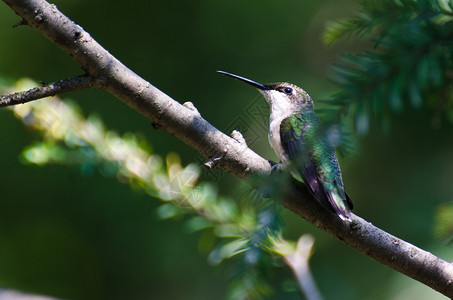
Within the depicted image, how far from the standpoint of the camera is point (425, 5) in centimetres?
108

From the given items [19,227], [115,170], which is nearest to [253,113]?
[115,170]

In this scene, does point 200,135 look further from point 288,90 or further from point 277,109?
point 288,90

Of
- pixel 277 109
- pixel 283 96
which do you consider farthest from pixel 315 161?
pixel 283 96

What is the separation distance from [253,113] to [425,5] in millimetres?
1067

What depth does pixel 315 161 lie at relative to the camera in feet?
4.40

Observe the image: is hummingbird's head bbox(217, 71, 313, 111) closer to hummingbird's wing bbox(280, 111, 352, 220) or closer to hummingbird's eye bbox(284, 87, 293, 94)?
hummingbird's eye bbox(284, 87, 293, 94)

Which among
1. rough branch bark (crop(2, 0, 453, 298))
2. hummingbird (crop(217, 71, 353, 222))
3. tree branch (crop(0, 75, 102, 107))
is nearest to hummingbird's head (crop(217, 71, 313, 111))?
hummingbird (crop(217, 71, 353, 222))

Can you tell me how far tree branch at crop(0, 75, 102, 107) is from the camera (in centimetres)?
141

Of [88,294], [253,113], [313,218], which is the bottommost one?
[88,294]

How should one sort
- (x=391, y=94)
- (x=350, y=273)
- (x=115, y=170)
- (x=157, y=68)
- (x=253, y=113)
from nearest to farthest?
(x=391, y=94), (x=253, y=113), (x=115, y=170), (x=350, y=273), (x=157, y=68)

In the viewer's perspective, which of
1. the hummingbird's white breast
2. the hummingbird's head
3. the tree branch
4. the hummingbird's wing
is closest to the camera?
the hummingbird's wing

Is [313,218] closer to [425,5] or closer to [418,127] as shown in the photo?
[425,5]

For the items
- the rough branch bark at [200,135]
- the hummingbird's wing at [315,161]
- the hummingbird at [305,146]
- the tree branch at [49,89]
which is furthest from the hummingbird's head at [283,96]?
the tree branch at [49,89]

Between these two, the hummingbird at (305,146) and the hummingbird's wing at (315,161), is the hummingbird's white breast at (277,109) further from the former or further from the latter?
the hummingbird's wing at (315,161)
